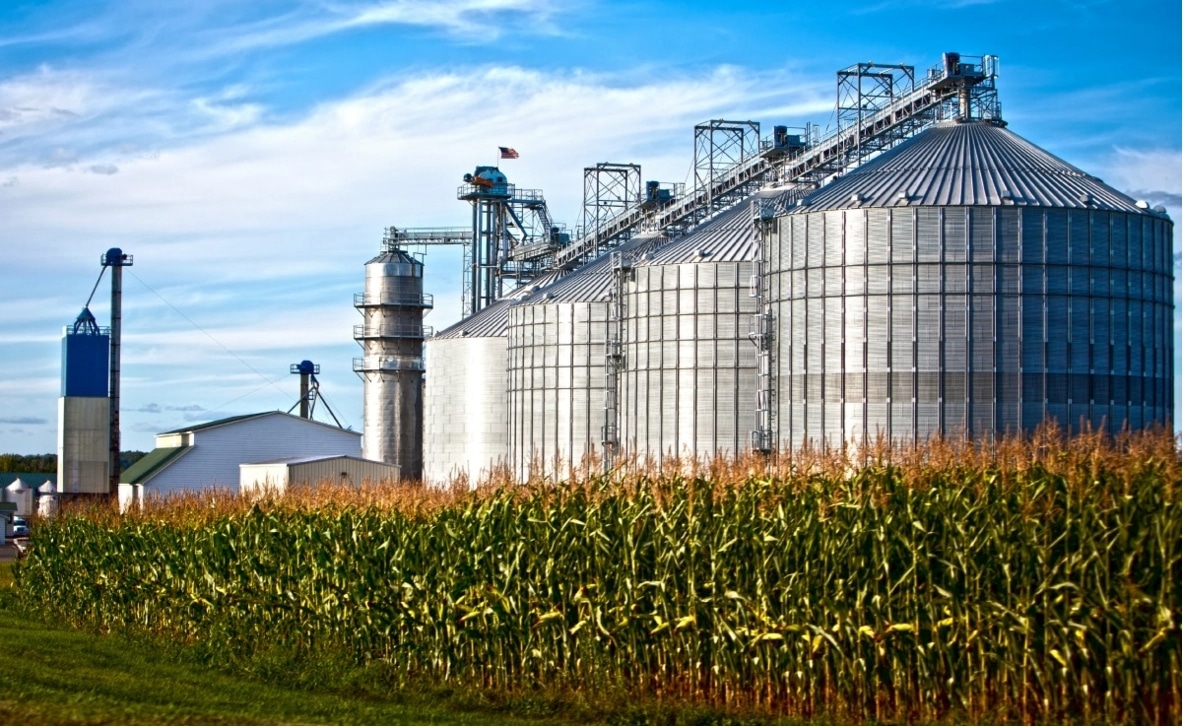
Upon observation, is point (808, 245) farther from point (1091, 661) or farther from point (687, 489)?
point (1091, 661)

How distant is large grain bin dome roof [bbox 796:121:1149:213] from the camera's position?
40125 mm

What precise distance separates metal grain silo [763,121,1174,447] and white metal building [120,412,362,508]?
4183 cm

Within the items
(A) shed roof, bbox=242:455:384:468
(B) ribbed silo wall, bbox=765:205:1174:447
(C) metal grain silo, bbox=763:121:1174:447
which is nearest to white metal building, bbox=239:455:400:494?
(A) shed roof, bbox=242:455:384:468

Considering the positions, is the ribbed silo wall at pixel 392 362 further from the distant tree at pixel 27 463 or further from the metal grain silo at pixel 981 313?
the distant tree at pixel 27 463

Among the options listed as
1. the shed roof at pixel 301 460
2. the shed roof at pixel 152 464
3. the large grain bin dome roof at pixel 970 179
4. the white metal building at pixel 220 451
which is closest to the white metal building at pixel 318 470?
the shed roof at pixel 301 460

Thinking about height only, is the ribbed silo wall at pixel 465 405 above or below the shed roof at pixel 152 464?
above

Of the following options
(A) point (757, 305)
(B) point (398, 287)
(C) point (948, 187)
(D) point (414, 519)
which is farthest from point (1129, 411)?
(B) point (398, 287)

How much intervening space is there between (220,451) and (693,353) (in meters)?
36.3

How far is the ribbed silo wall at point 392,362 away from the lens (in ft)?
268

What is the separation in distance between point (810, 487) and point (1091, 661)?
4287 mm

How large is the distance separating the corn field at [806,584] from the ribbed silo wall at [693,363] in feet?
71.2

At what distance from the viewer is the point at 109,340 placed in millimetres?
73375

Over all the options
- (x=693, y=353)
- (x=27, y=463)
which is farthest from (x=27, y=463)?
(x=693, y=353)

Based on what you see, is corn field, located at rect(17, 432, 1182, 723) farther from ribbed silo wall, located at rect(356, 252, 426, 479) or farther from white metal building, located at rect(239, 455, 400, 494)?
ribbed silo wall, located at rect(356, 252, 426, 479)
